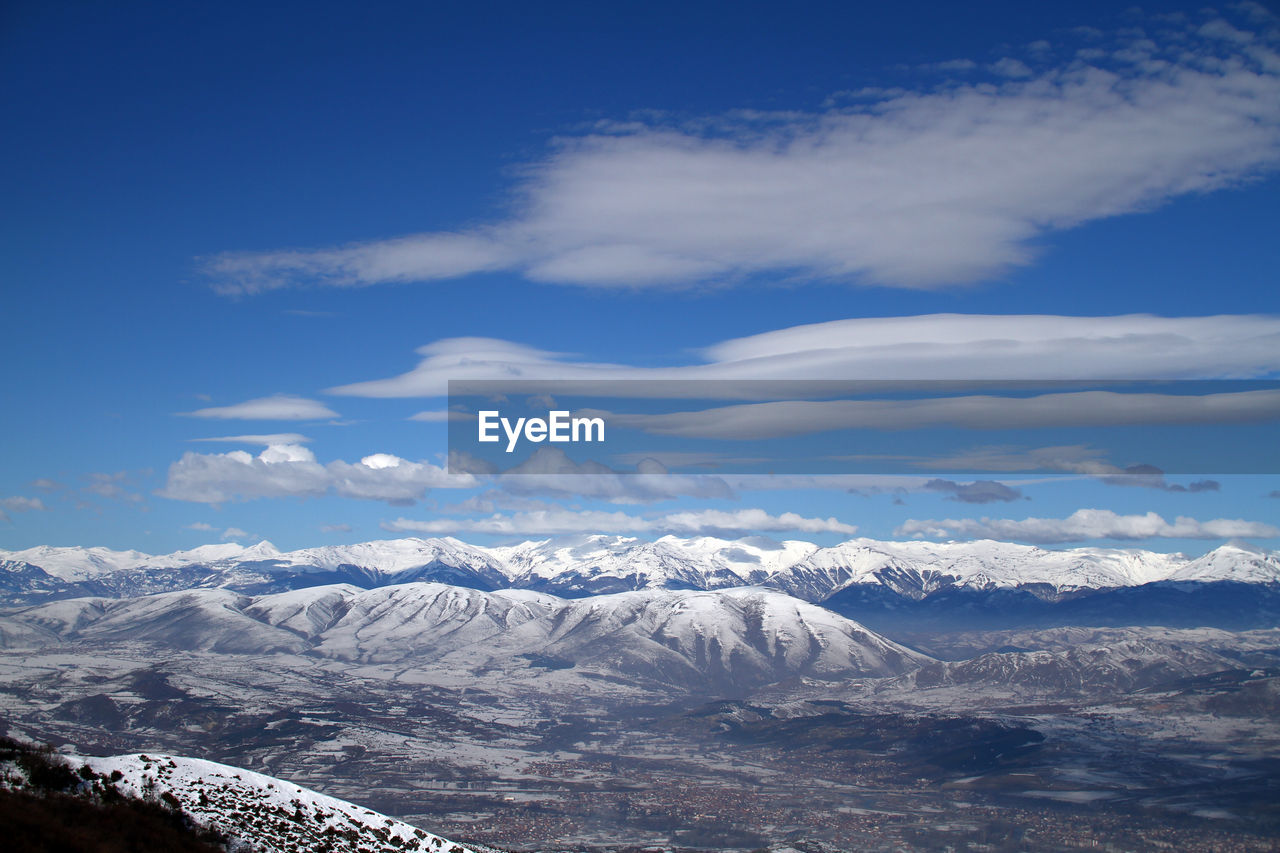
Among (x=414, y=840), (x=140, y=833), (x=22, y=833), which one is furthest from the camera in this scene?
(x=414, y=840)

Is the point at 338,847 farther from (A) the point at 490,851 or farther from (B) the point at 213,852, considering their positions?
(A) the point at 490,851

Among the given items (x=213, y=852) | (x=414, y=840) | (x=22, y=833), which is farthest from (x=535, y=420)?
(x=22, y=833)

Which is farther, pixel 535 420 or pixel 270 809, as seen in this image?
pixel 535 420

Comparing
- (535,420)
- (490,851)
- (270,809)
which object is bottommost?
(490,851)

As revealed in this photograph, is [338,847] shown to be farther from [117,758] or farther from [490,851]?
[490,851]

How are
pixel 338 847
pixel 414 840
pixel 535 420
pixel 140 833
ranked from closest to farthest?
1. pixel 140 833
2. pixel 338 847
3. pixel 414 840
4. pixel 535 420

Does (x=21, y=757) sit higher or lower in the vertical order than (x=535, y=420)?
lower
